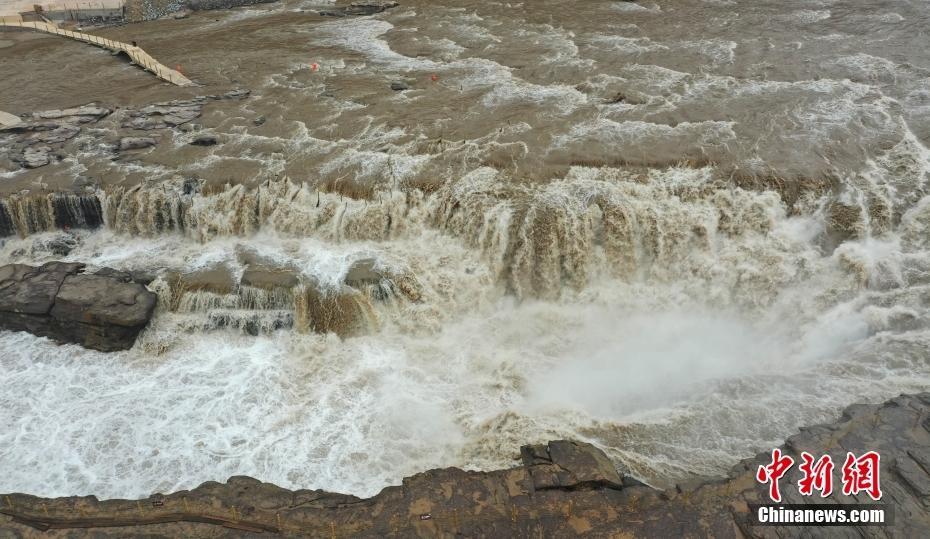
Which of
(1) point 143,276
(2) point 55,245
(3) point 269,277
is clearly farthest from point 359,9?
(3) point 269,277

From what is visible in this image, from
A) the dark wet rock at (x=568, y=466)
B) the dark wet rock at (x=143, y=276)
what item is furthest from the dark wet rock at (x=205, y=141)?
the dark wet rock at (x=568, y=466)

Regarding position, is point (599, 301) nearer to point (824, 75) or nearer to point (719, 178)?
point (719, 178)

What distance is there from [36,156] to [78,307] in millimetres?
6506

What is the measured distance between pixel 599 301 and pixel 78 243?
39.6 feet

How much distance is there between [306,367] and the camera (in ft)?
38.8

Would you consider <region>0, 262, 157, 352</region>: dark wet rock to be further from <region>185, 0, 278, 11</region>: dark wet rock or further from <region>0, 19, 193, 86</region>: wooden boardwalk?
<region>185, 0, 278, 11</region>: dark wet rock

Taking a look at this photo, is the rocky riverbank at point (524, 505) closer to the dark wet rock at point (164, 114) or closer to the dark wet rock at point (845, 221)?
the dark wet rock at point (845, 221)

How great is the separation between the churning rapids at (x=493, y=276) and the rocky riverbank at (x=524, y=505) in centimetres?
118

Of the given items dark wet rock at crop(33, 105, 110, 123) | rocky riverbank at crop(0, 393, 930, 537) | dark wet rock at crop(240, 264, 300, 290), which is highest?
dark wet rock at crop(33, 105, 110, 123)

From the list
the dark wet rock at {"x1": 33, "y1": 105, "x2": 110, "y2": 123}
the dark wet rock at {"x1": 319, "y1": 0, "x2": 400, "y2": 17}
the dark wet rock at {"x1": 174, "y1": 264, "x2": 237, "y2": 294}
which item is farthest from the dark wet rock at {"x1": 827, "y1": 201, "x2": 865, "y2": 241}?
the dark wet rock at {"x1": 319, "y1": 0, "x2": 400, "y2": 17}

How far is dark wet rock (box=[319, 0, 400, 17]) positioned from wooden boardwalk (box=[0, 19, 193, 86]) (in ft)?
25.7

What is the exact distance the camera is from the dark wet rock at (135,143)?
16.6 m

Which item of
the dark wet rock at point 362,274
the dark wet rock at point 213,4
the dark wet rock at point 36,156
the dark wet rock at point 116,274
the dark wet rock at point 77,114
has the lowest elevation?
the dark wet rock at point 116,274

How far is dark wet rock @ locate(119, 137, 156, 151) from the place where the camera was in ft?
54.5
